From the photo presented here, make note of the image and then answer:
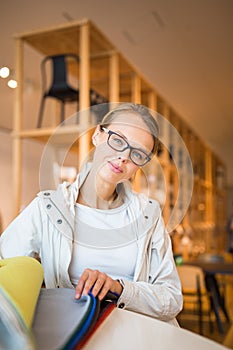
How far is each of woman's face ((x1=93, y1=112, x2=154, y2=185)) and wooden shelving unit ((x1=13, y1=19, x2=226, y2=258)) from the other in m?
0.08

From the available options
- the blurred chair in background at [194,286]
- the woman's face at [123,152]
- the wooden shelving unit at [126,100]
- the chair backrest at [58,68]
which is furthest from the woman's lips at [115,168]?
the blurred chair in background at [194,286]

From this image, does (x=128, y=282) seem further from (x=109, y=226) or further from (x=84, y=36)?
(x=84, y=36)

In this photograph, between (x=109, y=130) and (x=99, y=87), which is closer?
(x=109, y=130)

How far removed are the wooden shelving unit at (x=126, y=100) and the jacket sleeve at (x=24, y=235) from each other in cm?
14

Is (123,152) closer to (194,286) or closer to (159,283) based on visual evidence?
(159,283)

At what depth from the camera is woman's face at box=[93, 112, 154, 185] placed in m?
0.66

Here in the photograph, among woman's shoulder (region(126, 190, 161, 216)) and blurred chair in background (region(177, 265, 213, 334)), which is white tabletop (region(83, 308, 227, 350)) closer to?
woman's shoulder (region(126, 190, 161, 216))

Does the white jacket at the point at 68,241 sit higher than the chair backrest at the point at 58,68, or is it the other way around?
the chair backrest at the point at 58,68

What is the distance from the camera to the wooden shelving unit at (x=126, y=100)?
0.80 m

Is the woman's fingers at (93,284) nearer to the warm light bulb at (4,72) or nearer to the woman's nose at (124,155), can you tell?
the woman's nose at (124,155)

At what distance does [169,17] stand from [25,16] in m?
1.27

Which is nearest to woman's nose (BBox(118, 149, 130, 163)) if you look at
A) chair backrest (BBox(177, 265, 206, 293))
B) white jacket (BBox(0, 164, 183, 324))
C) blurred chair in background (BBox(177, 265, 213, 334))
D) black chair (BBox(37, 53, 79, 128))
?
white jacket (BBox(0, 164, 183, 324))

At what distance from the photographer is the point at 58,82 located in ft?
7.88

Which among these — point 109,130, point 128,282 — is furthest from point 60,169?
point 128,282
